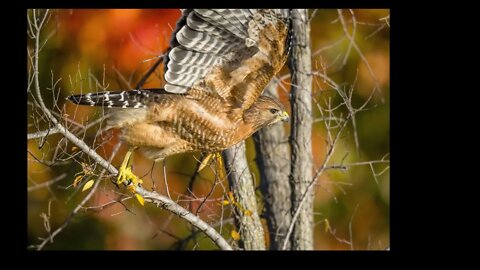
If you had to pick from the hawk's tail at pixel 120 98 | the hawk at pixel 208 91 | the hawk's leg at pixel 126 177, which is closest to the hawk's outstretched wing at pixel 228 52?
the hawk at pixel 208 91

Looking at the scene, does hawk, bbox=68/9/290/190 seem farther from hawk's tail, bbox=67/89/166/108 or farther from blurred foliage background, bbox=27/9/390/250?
blurred foliage background, bbox=27/9/390/250

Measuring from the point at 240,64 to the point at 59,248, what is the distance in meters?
3.10

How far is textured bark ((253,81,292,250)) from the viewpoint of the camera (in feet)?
17.0

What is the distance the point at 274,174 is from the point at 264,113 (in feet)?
3.72

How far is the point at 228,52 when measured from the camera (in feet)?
13.1

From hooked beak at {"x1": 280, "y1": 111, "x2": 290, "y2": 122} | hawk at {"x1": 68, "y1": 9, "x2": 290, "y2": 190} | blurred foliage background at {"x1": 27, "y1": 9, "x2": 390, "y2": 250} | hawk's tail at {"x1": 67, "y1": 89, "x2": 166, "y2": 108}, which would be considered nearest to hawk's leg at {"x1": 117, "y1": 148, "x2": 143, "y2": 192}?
hawk at {"x1": 68, "y1": 9, "x2": 290, "y2": 190}

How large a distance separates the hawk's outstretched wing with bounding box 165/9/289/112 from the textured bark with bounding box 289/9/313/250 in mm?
868

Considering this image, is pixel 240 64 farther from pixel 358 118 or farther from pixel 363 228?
pixel 363 228

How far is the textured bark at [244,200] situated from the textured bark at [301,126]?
0.98 feet

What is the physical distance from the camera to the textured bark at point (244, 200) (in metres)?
4.77

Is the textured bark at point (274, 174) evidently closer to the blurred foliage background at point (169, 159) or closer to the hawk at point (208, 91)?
the blurred foliage background at point (169, 159)

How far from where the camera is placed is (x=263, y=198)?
5160 millimetres

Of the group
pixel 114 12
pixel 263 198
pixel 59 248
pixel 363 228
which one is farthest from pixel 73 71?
pixel 363 228

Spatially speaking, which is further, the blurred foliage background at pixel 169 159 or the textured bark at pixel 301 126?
the blurred foliage background at pixel 169 159
